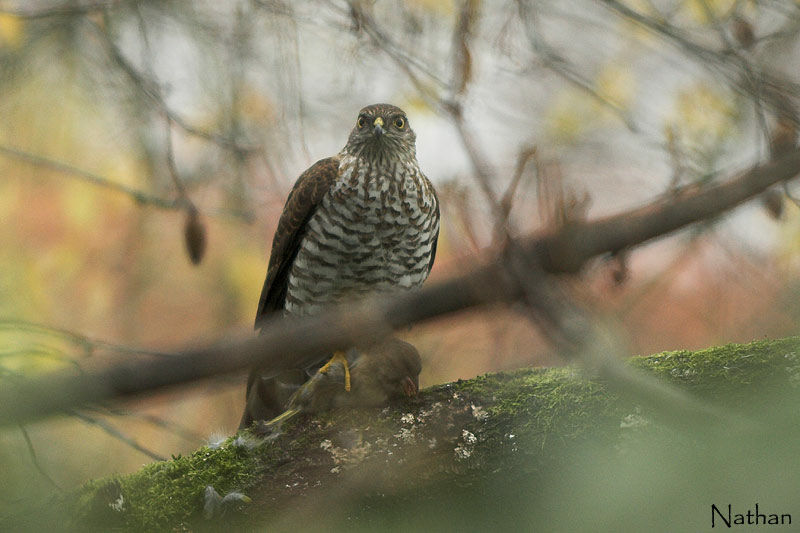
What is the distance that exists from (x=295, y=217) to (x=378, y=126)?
648 millimetres

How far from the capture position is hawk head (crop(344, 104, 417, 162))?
3.98 metres

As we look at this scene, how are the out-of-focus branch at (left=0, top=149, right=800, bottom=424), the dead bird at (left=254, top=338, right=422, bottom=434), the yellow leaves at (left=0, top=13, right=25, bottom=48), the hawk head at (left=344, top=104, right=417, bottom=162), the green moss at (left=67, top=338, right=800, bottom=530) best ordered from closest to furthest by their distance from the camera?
the out-of-focus branch at (left=0, top=149, right=800, bottom=424), the green moss at (left=67, top=338, right=800, bottom=530), the dead bird at (left=254, top=338, right=422, bottom=434), the yellow leaves at (left=0, top=13, right=25, bottom=48), the hawk head at (left=344, top=104, right=417, bottom=162)

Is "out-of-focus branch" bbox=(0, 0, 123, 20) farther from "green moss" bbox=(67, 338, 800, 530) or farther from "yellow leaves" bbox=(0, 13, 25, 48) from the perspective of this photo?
"green moss" bbox=(67, 338, 800, 530)

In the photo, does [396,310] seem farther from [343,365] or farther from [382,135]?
[382,135]

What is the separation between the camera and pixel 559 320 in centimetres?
88

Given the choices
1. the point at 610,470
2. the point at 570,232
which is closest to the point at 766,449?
the point at 610,470

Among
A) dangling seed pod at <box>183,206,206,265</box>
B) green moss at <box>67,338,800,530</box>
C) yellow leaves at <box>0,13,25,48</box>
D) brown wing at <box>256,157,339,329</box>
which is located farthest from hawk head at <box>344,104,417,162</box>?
yellow leaves at <box>0,13,25,48</box>

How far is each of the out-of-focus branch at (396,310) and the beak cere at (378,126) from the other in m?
2.68

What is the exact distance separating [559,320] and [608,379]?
0.09 meters

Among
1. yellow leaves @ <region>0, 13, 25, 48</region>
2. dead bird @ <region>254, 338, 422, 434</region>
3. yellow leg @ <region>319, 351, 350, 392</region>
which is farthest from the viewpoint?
yellow leaves @ <region>0, 13, 25, 48</region>

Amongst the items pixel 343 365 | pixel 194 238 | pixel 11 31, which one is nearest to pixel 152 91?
pixel 194 238

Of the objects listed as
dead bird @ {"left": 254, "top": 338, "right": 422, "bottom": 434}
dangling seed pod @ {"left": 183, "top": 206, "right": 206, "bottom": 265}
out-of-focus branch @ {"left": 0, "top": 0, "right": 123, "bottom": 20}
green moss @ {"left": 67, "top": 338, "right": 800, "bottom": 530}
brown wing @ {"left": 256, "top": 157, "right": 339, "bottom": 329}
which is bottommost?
green moss @ {"left": 67, "top": 338, "right": 800, "bottom": 530}

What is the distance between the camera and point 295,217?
4000mm

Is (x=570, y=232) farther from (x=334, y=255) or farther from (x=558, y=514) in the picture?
(x=334, y=255)
